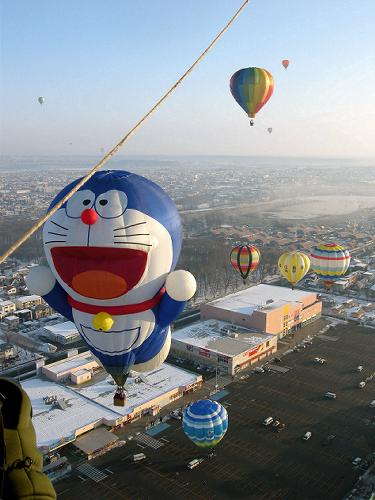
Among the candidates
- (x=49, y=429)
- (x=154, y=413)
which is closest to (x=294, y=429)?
(x=154, y=413)

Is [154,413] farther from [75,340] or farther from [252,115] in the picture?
[252,115]

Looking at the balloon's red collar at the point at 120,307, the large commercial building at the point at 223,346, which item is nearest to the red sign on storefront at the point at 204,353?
the large commercial building at the point at 223,346

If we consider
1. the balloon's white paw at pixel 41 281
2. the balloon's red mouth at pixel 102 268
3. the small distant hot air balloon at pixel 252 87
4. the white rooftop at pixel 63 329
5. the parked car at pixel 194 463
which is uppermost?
the small distant hot air balloon at pixel 252 87

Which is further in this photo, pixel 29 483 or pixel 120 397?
pixel 120 397

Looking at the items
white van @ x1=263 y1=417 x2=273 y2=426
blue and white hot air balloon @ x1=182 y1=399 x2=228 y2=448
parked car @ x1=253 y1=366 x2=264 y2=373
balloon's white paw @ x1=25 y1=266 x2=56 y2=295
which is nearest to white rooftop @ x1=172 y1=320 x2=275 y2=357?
parked car @ x1=253 y1=366 x2=264 y2=373

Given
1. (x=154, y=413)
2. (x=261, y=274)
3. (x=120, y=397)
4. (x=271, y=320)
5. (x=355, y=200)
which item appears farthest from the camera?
(x=355, y=200)

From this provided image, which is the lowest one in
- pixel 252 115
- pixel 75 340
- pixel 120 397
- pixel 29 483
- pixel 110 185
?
pixel 75 340

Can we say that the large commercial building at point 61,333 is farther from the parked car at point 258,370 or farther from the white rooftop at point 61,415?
the parked car at point 258,370

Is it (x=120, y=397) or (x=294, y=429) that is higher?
(x=120, y=397)
